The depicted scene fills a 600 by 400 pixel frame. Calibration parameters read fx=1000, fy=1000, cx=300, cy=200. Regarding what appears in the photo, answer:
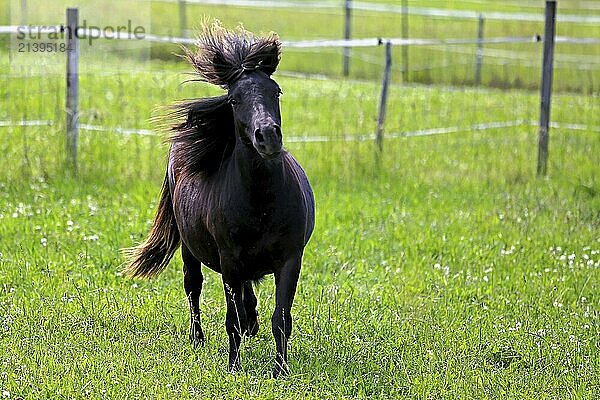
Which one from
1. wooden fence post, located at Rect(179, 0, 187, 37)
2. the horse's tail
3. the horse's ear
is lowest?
the horse's tail

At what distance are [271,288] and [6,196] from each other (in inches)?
140

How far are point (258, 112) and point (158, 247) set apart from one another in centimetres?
216

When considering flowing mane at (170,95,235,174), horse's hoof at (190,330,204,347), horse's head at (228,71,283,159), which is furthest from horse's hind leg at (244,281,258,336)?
horse's head at (228,71,283,159)

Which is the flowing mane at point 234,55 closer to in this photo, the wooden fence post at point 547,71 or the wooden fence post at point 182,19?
the wooden fence post at point 547,71

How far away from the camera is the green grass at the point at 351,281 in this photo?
5.51 m

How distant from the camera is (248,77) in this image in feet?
17.2

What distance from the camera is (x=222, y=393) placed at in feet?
17.2

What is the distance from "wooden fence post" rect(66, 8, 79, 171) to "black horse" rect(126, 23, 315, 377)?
16.0 ft

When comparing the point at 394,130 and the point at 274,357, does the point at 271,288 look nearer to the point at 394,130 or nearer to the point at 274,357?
the point at 274,357

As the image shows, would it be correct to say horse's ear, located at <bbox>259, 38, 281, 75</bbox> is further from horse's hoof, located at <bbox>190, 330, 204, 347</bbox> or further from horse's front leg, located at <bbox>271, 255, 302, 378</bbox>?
horse's hoof, located at <bbox>190, 330, 204, 347</bbox>

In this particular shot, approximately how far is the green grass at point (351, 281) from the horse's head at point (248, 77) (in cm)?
136

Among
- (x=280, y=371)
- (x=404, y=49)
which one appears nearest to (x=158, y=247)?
(x=280, y=371)

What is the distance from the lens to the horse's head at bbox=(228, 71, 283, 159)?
487 centimetres

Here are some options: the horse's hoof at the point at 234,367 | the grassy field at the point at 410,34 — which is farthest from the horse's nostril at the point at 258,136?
the grassy field at the point at 410,34
